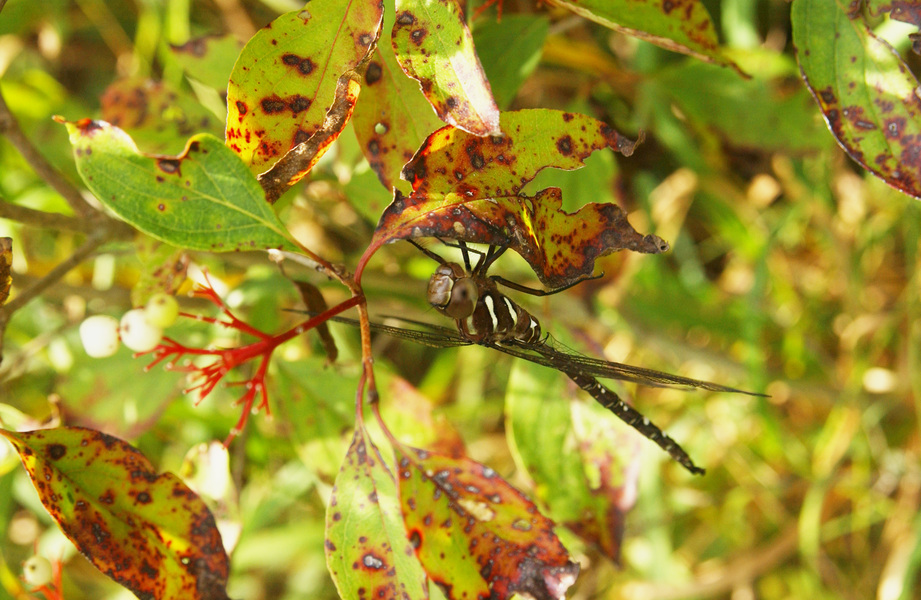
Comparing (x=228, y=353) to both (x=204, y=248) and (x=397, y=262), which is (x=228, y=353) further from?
(x=397, y=262)

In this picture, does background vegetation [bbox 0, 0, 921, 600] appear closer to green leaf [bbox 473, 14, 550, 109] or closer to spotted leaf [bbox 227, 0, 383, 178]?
green leaf [bbox 473, 14, 550, 109]

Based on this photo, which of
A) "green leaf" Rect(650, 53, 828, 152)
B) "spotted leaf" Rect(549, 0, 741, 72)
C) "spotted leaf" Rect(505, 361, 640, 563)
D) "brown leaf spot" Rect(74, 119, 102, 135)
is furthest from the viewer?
"green leaf" Rect(650, 53, 828, 152)

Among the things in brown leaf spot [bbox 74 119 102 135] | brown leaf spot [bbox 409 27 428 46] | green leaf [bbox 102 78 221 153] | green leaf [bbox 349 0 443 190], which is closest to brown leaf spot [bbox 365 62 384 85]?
green leaf [bbox 349 0 443 190]

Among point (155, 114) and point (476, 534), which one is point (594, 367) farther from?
point (155, 114)

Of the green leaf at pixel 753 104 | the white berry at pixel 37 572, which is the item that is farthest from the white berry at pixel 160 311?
the green leaf at pixel 753 104

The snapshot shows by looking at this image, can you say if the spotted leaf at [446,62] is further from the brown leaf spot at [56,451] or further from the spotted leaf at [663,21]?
the brown leaf spot at [56,451]

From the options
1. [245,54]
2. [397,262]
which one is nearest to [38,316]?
[397,262]
